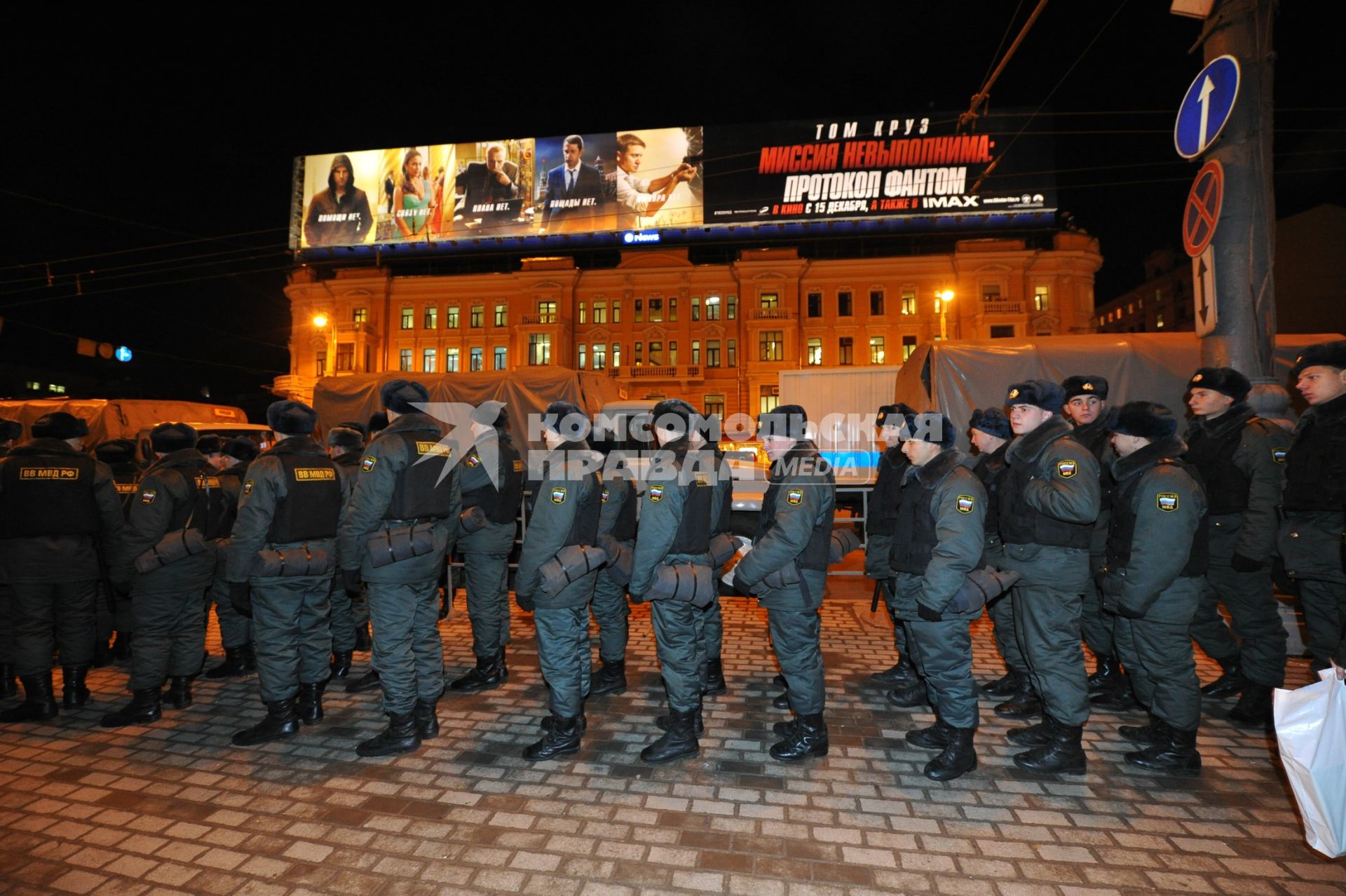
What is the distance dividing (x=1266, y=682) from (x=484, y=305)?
137 ft

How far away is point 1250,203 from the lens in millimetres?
5312

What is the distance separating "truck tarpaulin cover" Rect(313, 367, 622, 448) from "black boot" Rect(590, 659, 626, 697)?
515 cm

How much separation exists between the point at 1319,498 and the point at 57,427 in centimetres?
907

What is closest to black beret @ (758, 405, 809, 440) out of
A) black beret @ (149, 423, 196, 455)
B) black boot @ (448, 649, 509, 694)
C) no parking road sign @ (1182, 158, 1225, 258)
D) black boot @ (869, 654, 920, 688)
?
black boot @ (869, 654, 920, 688)

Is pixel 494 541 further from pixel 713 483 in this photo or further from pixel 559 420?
pixel 713 483

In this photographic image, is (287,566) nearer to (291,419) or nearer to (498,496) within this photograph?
(291,419)

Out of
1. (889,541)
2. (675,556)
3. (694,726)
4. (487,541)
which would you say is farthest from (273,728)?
(889,541)

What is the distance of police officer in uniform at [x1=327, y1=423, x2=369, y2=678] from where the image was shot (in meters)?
5.34

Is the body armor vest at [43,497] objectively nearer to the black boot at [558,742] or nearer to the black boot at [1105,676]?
the black boot at [558,742]

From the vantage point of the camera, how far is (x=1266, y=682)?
4234mm

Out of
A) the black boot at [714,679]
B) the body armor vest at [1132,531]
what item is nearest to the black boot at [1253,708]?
the body armor vest at [1132,531]

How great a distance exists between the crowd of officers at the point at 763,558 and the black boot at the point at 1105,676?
Result: 26 mm

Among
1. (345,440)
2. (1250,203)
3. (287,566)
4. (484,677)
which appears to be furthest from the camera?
(345,440)

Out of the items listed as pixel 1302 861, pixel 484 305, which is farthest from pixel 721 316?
pixel 1302 861
